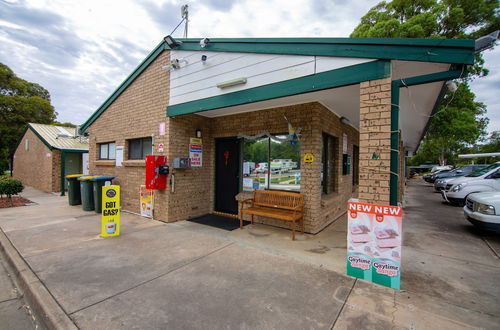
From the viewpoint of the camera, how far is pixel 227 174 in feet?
22.2

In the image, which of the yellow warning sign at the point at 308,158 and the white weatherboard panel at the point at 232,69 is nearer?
the white weatherboard panel at the point at 232,69

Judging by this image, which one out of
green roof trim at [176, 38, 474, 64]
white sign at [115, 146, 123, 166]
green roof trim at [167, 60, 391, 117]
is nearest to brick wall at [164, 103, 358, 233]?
green roof trim at [167, 60, 391, 117]

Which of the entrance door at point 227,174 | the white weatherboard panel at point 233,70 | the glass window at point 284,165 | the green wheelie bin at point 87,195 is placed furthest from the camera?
the green wheelie bin at point 87,195

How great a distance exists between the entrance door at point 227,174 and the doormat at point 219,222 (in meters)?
0.39

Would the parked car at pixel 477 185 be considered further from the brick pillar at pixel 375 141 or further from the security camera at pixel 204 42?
the security camera at pixel 204 42

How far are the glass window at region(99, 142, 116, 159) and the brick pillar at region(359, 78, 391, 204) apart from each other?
27.7ft

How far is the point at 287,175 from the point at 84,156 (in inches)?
504

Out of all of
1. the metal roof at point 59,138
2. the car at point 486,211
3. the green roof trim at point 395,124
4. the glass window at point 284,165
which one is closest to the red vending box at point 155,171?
the glass window at point 284,165

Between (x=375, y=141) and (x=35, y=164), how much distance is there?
18979 mm

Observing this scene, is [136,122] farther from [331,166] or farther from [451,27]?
[451,27]

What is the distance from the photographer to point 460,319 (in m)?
2.36

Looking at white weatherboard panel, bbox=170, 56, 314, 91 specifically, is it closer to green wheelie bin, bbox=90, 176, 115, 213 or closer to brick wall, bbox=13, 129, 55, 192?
green wheelie bin, bbox=90, 176, 115, 213

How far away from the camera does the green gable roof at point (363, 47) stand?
2.74m

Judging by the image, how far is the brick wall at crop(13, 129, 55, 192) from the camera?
482 inches
